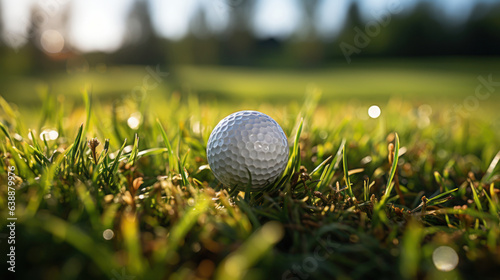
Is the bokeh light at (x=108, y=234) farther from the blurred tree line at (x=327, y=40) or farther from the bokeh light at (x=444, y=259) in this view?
the blurred tree line at (x=327, y=40)

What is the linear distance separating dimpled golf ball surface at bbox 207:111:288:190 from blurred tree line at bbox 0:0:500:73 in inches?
1029

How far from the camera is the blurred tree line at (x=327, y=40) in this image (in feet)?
92.2

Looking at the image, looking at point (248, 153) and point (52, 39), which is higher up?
point (248, 153)

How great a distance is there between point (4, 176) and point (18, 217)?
52 cm

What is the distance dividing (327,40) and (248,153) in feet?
117

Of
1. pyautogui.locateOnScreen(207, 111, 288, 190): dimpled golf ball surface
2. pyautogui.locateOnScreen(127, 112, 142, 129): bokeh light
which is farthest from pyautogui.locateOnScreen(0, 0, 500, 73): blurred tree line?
pyautogui.locateOnScreen(207, 111, 288, 190): dimpled golf ball surface

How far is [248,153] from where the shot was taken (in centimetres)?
166

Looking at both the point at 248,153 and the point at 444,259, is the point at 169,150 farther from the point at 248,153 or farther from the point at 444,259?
the point at 444,259

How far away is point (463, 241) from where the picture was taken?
1269 mm

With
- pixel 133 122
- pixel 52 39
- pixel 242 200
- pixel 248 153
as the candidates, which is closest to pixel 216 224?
pixel 242 200

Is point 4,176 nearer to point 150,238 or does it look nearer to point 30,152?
point 30,152

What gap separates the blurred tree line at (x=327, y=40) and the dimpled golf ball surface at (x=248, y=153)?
26.1 meters

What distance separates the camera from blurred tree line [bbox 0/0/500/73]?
28.1 metres

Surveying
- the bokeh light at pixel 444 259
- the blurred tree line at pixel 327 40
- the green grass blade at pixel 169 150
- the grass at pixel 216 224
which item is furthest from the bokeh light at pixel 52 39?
the bokeh light at pixel 444 259
